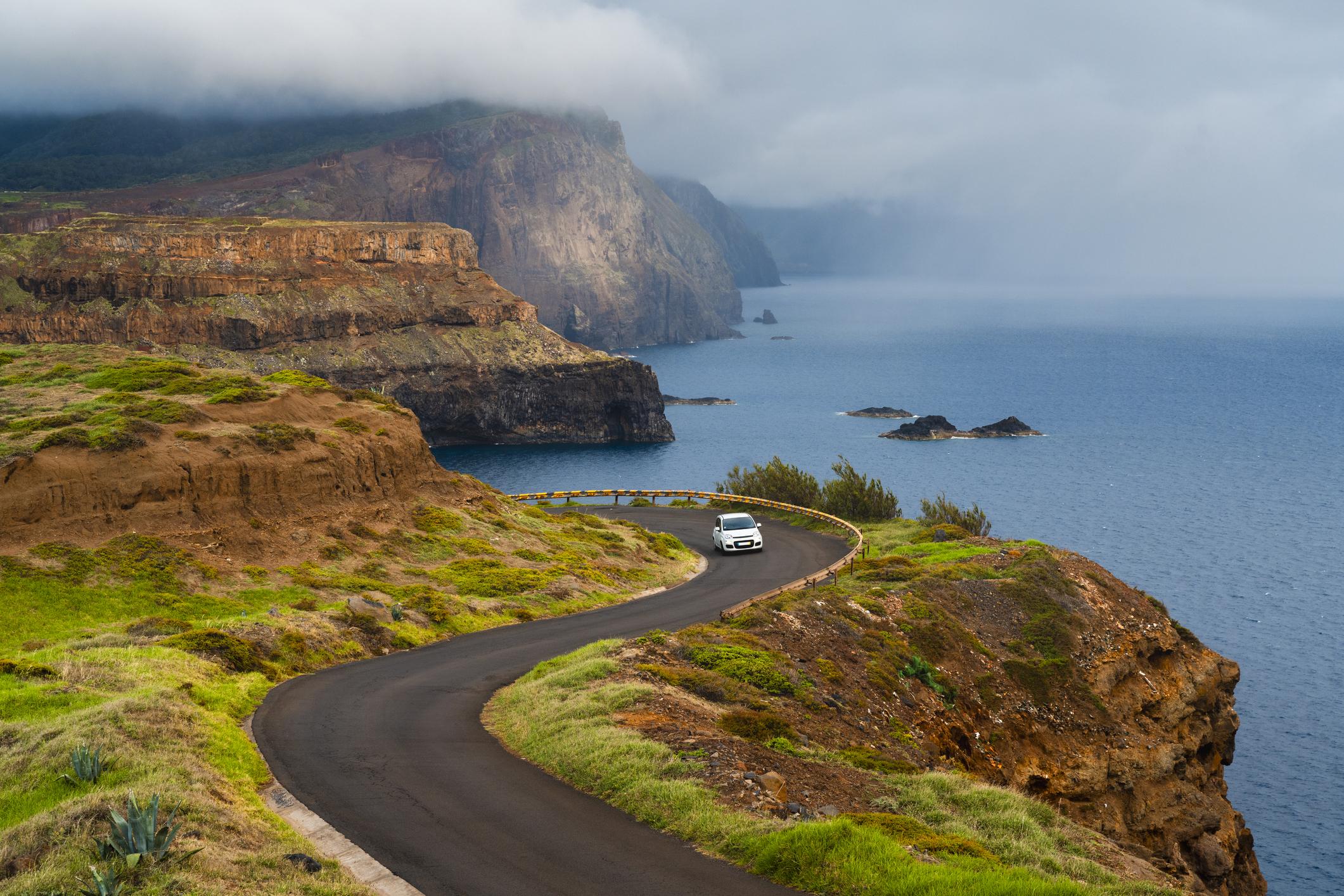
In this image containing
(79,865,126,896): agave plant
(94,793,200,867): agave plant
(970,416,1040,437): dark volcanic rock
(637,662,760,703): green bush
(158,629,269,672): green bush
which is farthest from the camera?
(970,416,1040,437): dark volcanic rock

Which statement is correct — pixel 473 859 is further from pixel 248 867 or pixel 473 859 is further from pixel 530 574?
pixel 530 574

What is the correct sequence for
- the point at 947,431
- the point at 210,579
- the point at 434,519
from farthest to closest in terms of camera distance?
the point at 947,431
the point at 434,519
the point at 210,579

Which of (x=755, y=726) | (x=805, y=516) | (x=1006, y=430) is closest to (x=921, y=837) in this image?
(x=755, y=726)

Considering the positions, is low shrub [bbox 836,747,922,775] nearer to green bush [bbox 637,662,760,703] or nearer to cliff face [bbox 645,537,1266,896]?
cliff face [bbox 645,537,1266,896]

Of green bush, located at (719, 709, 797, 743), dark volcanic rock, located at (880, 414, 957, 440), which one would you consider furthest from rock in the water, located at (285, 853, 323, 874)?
dark volcanic rock, located at (880, 414, 957, 440)

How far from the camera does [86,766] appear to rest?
42.7 ft

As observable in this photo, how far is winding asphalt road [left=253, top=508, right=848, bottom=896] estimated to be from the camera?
12.1 metres

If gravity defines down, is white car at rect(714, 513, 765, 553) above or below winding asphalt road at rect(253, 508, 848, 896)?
below

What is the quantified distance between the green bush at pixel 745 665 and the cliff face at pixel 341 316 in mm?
131887

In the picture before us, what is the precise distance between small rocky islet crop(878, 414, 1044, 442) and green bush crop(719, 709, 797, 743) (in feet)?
416

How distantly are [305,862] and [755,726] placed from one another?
8.07 meters

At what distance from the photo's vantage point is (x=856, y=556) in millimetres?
42031

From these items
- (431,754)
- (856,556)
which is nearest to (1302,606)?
(856,556)

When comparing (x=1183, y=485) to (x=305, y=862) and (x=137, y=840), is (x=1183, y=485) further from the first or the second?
(x=137, y=840)
